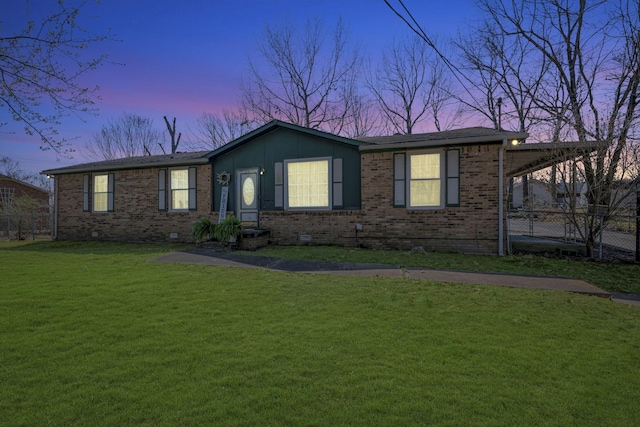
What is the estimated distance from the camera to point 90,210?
14.0 m

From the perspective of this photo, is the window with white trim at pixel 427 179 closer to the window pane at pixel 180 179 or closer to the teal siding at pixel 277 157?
the teal siding at pixel 277 157

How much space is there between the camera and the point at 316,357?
2773 millimetres

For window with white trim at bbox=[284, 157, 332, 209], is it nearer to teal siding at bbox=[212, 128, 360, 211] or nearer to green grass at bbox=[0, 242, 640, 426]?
teal siding at bbox=[212, 128, 360, 211]

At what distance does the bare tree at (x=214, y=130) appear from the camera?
92.3ft

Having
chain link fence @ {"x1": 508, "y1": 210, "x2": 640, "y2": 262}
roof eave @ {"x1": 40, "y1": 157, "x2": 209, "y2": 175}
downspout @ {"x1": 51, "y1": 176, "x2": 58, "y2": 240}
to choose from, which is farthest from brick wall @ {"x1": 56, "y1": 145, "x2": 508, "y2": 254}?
downspout @ {"x1": 51, "y1": 176, "x2": 58, "y2": 240}

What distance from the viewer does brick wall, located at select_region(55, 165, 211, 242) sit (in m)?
12.3

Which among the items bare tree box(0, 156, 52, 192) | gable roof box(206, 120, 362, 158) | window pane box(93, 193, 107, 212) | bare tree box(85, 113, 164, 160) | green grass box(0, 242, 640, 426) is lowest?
green grass box(0, 242, 640, 426)

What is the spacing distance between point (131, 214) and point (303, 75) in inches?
621

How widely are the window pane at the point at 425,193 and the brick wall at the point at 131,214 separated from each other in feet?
23.9

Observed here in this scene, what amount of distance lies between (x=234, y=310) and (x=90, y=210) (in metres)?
13.3

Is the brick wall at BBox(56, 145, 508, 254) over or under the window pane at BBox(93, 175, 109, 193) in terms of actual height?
under

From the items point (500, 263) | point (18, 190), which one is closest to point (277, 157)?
point (500, 263)

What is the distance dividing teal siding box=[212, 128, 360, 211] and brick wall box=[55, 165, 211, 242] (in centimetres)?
94

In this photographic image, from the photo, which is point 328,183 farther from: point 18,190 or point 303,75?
point 18,190
